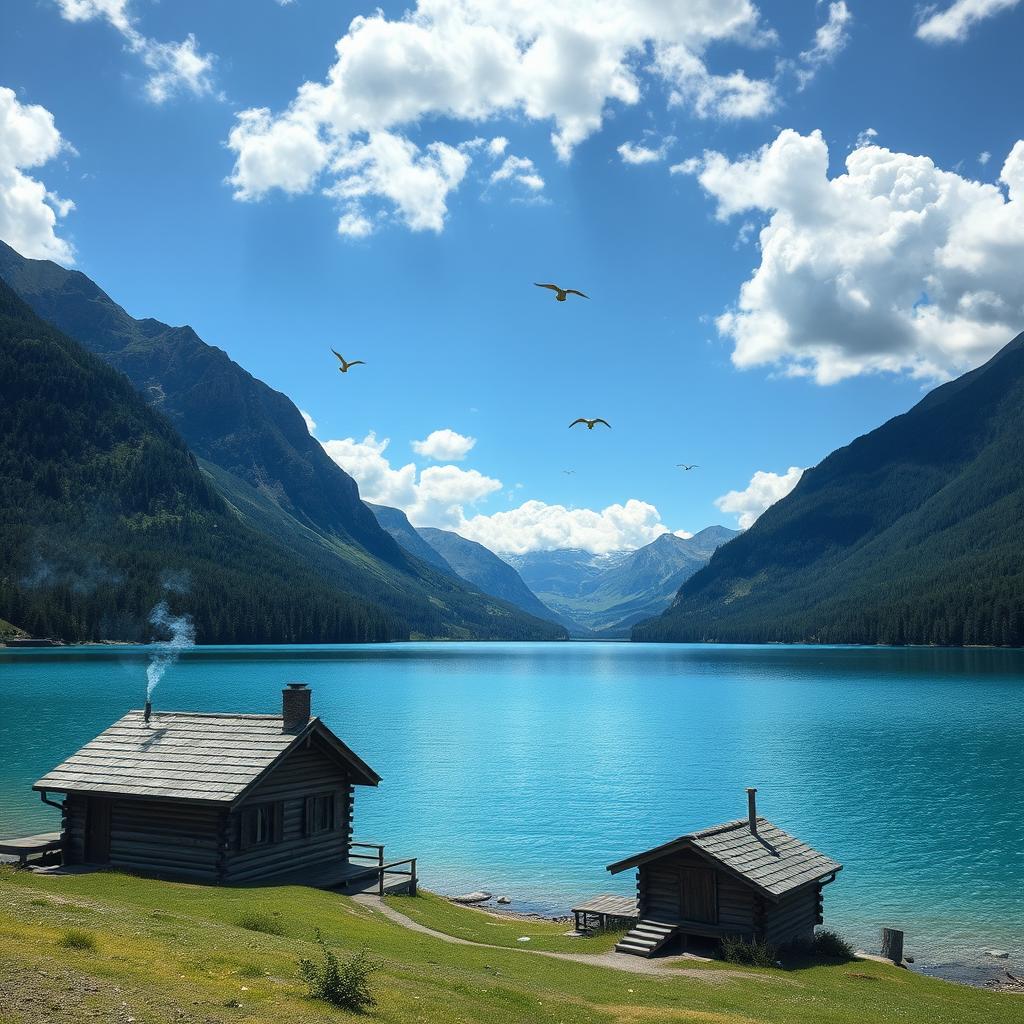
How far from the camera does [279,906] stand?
28.9 metres

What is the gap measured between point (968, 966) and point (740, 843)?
33.6 ft

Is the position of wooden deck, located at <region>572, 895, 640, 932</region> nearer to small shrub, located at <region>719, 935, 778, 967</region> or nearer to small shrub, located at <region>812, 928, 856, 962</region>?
small shrub, located at <region>719, 935, 778, 967</region>

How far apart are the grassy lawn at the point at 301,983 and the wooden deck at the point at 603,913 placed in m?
1.50

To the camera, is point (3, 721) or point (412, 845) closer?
point (412, 845)

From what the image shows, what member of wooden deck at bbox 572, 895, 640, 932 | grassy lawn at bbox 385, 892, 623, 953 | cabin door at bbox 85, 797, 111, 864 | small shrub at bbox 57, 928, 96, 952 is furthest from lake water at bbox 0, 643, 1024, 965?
small shrub at bbox 57, 928, 96, 952

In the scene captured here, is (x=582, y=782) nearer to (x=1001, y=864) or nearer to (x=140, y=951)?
(x=1001, y=864)

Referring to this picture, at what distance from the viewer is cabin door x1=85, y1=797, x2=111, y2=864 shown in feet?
115

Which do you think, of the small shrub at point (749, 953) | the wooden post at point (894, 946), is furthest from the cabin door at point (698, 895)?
the wooden post at point (894, 946)

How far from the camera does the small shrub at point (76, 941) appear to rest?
17812 millimetres

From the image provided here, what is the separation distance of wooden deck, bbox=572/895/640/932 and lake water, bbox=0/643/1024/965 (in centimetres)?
551

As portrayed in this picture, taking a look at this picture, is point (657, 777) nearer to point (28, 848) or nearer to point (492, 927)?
point (492, 927)

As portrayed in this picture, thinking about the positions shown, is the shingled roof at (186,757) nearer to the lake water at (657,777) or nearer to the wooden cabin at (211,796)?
the wooden cabin at (211,796)

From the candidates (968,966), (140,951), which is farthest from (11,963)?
(968,966)

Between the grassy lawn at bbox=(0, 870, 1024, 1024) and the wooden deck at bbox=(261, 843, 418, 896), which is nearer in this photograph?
the grassy lawn at bbox=(0, 870, 1024, 1024)
